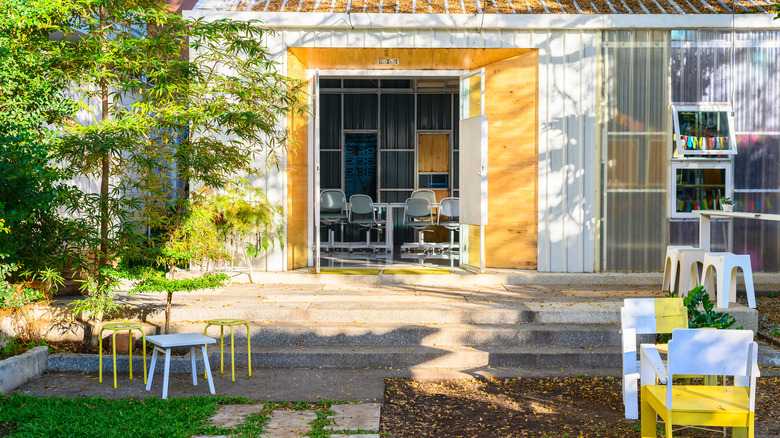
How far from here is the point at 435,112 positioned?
14.6m

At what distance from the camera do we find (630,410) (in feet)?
14.6

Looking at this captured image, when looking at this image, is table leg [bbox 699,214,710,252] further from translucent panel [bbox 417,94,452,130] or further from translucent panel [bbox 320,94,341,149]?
translucent panel [bbox 320,94,341,149]

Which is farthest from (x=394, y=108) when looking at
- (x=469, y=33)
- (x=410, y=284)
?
(x=410, y=284)

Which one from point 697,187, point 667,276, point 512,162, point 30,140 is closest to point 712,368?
point 667,276

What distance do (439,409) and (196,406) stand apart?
1575mm

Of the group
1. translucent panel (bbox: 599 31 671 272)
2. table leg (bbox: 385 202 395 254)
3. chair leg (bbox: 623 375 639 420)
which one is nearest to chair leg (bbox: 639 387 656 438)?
chair leg (bbox: 623 375 639 420)

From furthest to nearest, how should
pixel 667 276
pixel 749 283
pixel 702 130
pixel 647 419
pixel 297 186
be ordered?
pixel 297 186 → pixel 702 130 → pixel 667 276 → pixel 749 283 → pixel 647 419

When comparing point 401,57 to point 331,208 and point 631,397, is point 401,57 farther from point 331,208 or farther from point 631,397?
point 631,397

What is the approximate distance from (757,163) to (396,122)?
739 centimetres

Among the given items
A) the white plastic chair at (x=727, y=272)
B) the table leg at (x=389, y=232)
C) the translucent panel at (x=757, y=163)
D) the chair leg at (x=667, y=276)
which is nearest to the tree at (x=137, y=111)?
the white plastic chair at (x=727, y=272)

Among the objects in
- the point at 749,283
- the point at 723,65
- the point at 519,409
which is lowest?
the point at 519,409

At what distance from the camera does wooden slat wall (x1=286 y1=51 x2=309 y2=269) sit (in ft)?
29.1

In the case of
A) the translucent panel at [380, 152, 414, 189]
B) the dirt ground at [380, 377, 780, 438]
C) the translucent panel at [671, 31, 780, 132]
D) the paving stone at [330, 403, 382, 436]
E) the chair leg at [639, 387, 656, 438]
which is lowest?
the dirt ground at [380, 377, 780, 438]

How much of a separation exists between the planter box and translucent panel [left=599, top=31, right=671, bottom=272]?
20.1 ft
